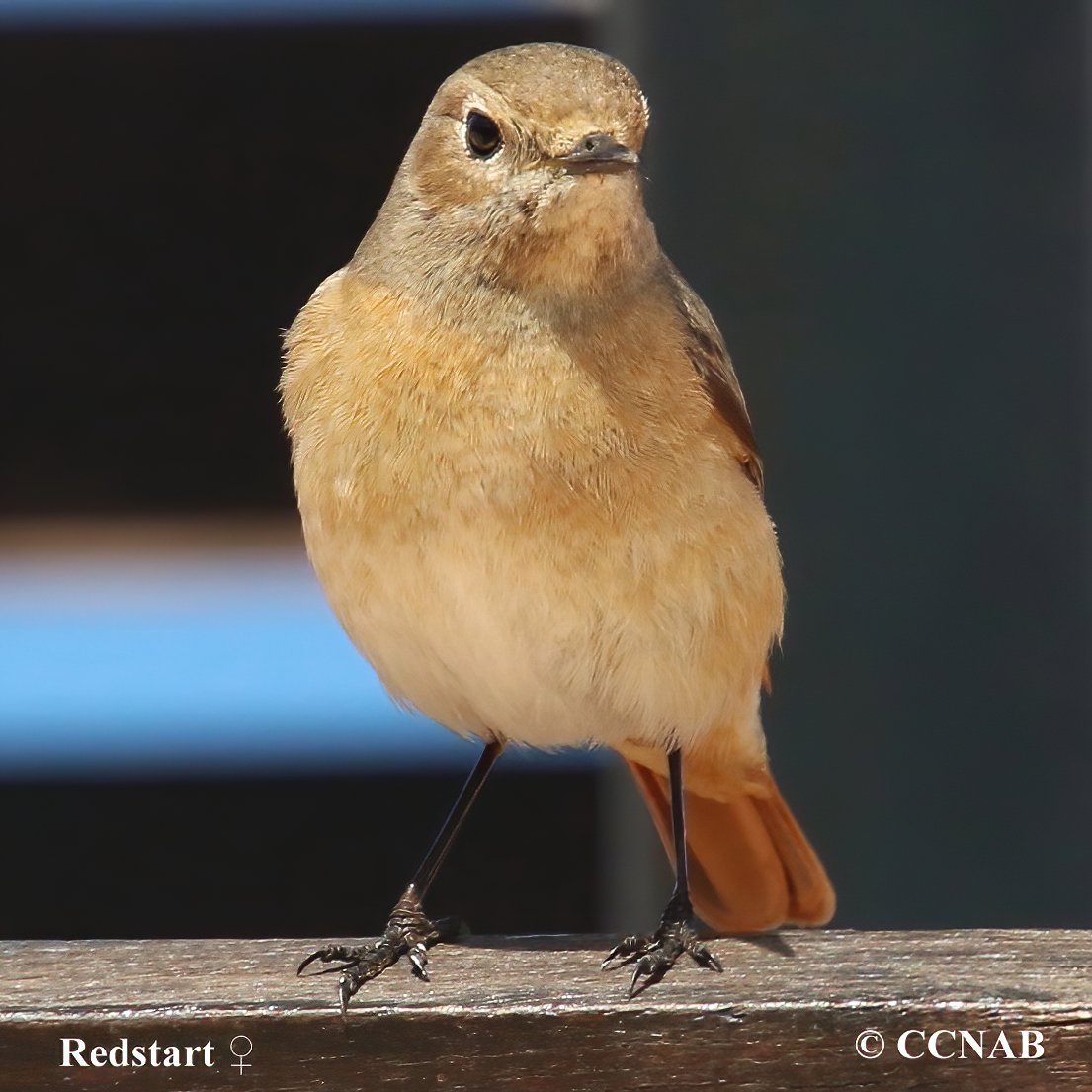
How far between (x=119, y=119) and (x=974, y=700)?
1.90 m

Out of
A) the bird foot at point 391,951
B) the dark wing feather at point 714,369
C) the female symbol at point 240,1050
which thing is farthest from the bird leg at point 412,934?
the dark wing feather at point 714,369

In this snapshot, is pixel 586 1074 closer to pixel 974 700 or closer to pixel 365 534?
pixel 365 534

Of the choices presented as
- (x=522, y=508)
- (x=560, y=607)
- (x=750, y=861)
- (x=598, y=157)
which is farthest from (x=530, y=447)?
(x=750, y=861)

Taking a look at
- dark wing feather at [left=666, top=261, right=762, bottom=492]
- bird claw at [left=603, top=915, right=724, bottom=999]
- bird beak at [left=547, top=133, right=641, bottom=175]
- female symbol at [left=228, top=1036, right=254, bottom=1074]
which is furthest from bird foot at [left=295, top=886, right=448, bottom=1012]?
bird beak at [left=547, top=133, right=641, bottom=175]

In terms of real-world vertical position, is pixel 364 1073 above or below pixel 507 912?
above

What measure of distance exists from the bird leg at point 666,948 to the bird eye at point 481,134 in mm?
1063

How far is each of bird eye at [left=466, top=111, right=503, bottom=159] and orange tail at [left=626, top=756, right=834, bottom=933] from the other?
116 centimetres

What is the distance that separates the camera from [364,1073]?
244 centimetres

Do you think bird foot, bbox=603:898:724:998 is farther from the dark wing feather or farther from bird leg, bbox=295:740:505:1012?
the dark wing feather

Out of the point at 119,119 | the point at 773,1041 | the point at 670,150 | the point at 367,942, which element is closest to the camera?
the point at 773,1041

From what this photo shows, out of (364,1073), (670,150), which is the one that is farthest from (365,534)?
(670,150)

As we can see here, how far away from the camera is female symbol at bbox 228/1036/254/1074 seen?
2418mm

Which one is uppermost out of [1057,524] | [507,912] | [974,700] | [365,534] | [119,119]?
[119,119]

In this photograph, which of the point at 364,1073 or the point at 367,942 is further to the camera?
the point at 367,942
